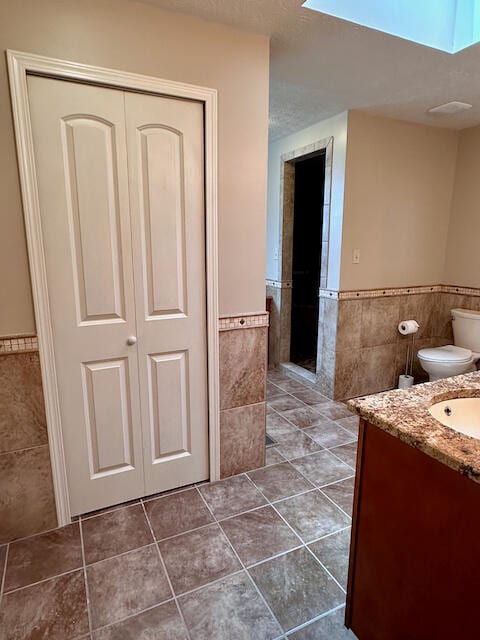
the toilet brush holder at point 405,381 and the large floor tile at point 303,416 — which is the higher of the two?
the toilet brush holder at point 405,381

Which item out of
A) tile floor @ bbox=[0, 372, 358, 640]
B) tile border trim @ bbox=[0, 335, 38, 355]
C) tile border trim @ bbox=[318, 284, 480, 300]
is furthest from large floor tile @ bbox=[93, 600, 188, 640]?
tile border trim @ bbox=[318, 284, 480, 300]

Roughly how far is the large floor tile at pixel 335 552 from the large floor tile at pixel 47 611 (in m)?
0.97

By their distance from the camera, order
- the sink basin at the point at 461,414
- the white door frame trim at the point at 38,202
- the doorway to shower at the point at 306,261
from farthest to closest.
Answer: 1. the doorway to shower at the point at 306,261
2. the white door frame trim at the point at 38,202
3. the sink basin at the point at 461,414

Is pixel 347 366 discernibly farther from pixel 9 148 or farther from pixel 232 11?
pixel 9 148

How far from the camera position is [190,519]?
185cm

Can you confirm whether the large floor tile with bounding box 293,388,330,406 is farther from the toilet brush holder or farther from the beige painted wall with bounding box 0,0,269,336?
the beige painted wall with bounding box 0,0,269,336

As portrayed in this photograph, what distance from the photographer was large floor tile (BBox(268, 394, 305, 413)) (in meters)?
3.14

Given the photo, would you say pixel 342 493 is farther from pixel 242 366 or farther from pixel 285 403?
pixel 285 403

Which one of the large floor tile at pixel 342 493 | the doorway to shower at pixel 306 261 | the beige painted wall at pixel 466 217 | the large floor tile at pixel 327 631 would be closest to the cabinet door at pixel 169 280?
the large floor tile at pixel 342 493

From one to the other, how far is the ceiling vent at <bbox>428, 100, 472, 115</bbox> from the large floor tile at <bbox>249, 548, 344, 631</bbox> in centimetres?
302

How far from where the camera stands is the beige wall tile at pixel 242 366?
6.72 ft

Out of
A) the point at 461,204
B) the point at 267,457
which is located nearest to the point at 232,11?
the point at 267,457

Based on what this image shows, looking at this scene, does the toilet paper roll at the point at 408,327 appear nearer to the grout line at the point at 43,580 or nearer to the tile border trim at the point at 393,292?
the tile border trim at the point at 393,292

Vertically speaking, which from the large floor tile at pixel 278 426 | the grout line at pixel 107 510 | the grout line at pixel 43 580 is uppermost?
the grout line at pixel 107 510
